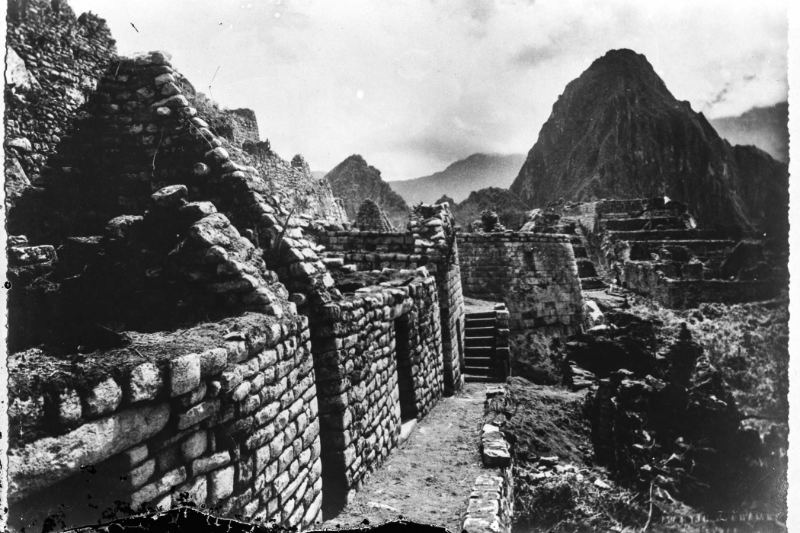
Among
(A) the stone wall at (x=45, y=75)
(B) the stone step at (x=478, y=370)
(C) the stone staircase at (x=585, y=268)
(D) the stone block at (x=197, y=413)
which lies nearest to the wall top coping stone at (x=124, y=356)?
(D) the stone block at (x=197, y=413)

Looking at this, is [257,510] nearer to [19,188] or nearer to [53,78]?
[19,188]

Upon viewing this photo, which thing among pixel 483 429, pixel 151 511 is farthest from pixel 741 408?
pixel 151 511

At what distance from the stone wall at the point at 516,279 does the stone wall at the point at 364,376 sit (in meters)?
8.55

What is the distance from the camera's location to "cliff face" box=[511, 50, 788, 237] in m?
18.3

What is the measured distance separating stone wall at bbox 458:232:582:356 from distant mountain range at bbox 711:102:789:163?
12026 millimetres

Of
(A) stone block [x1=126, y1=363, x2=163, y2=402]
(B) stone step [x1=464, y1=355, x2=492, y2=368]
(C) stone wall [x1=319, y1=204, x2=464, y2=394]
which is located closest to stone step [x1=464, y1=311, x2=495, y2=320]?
(B) stone step [x1=464, y1=355, x2=492, y2=368]

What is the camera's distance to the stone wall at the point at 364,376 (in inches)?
202

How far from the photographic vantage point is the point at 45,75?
525cm

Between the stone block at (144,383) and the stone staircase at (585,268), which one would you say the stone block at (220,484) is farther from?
the stone staircase at (585,268)

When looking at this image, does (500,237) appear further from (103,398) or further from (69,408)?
(69,408)

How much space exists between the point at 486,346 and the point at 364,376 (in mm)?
8025

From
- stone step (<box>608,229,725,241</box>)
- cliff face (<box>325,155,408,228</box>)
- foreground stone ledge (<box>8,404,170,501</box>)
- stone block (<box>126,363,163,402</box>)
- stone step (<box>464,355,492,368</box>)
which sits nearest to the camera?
foreground stone ledge (<box>8,404,170,501</box>)

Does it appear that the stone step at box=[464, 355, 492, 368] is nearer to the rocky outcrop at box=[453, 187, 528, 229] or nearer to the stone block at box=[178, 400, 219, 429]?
the stone block at box=[178, 400, 219, 429]

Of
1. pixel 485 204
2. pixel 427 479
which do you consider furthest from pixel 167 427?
pixel 485 204
